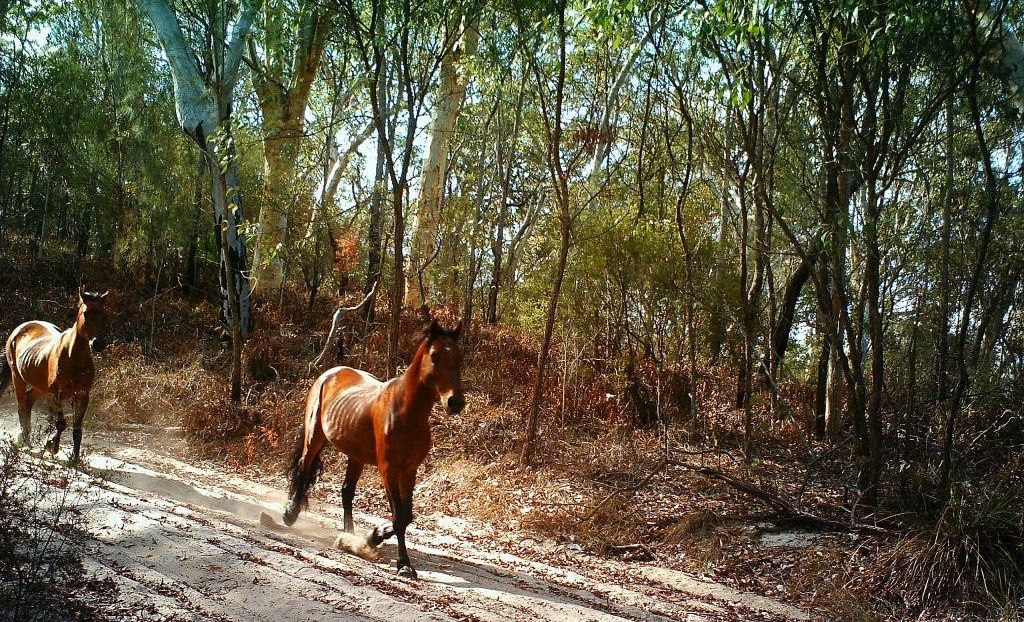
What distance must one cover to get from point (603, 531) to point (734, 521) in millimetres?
1532

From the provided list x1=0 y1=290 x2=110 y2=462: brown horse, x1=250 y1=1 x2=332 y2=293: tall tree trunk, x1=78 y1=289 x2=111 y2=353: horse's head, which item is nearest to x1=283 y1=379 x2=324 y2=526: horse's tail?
x1=0 y1=290 x2=110 y2=462: brown horse

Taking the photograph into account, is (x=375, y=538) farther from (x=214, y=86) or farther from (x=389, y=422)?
(x=214, y=86)

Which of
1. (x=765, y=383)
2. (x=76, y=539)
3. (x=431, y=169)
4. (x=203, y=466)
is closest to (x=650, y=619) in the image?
(x=76, y=539)

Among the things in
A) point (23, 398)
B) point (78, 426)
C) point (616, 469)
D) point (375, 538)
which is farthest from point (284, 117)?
point (375, 538)

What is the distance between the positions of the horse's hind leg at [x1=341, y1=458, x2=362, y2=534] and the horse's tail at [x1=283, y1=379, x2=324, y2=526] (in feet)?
1.28

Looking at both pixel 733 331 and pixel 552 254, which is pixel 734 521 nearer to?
pixel 733 331

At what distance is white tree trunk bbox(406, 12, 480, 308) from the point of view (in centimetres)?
1741

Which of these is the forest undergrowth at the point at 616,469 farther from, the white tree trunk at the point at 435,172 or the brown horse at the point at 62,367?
the brown horse at the point at 62,367

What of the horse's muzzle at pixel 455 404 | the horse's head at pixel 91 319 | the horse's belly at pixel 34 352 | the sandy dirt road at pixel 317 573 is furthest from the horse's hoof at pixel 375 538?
the horse's belly at pixel 34 352

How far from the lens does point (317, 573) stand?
555 centimetres

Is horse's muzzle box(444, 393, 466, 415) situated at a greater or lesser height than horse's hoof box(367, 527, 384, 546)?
greater

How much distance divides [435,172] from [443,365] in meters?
13.7

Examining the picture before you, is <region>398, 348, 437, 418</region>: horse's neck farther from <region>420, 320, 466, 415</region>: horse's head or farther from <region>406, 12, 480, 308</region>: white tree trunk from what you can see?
<region>406, 12, 480, 308</region>: white tree trunk

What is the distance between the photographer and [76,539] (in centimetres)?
521
